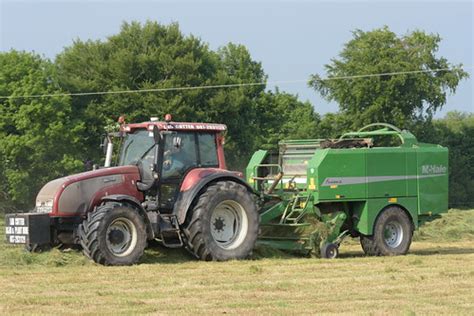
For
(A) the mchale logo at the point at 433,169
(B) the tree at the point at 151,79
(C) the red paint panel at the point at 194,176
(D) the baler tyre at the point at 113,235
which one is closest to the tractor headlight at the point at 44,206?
(D) the baler tyre at the point at 113,235

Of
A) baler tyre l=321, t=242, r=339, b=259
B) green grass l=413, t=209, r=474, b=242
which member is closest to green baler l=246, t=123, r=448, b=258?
baler tyre l=321, t=242, r=339, b=259

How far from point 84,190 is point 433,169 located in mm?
7325

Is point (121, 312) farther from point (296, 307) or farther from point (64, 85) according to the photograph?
point (64, 85)

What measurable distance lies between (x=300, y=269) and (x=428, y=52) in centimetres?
3450

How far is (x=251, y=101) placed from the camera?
48.0 meters

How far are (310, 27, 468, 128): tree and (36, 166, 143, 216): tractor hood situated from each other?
31108 mm

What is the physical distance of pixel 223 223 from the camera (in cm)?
1623

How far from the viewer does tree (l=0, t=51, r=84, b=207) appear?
123 feet

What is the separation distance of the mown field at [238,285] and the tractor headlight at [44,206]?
0.71 metres

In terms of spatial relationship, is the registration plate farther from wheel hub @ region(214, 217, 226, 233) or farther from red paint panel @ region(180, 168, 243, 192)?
wheel hub @ region(214, 217, 226, 233)

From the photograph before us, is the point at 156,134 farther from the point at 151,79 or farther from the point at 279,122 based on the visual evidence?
the point at 279,122

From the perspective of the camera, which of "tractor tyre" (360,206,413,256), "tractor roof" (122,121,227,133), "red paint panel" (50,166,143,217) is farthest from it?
"tractor tyre" (360,206,413,256)

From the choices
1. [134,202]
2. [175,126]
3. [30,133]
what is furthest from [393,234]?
[30,133]

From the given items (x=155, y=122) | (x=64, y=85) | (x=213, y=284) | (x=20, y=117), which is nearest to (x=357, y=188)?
(x=155, y=122)
